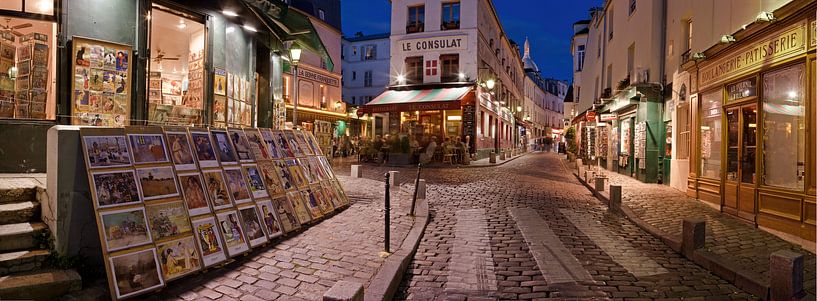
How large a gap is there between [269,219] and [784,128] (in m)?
8.62

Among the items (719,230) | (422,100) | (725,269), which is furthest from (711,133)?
(422,100)

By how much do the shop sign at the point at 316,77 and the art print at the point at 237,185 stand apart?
22202 mm

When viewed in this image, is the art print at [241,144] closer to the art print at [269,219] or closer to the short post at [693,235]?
the art print at [269,219]

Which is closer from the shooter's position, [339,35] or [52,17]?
[52,17]

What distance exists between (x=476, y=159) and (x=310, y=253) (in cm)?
2092

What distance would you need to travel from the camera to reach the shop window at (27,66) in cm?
566

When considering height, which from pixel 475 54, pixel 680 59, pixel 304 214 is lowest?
pixel 304 214

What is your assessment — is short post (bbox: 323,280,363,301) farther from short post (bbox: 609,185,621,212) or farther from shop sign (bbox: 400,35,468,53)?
shop sign (bbox: 400,35,468,53)

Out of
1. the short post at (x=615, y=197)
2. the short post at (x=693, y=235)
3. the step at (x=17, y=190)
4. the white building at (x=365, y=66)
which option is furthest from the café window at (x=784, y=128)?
the white building at (x=365, y=66)

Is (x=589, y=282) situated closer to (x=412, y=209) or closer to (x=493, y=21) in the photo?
(x=412, y=209)

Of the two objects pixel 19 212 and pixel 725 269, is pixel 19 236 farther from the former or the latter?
pixel 725 269

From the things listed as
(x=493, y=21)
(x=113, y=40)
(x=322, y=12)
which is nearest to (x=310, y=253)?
(x=113, y=40)

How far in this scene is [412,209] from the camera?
25.8ft

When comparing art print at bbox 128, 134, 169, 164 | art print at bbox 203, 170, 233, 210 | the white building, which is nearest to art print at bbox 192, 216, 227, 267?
art print at bbox 203, 170, 233, 210
